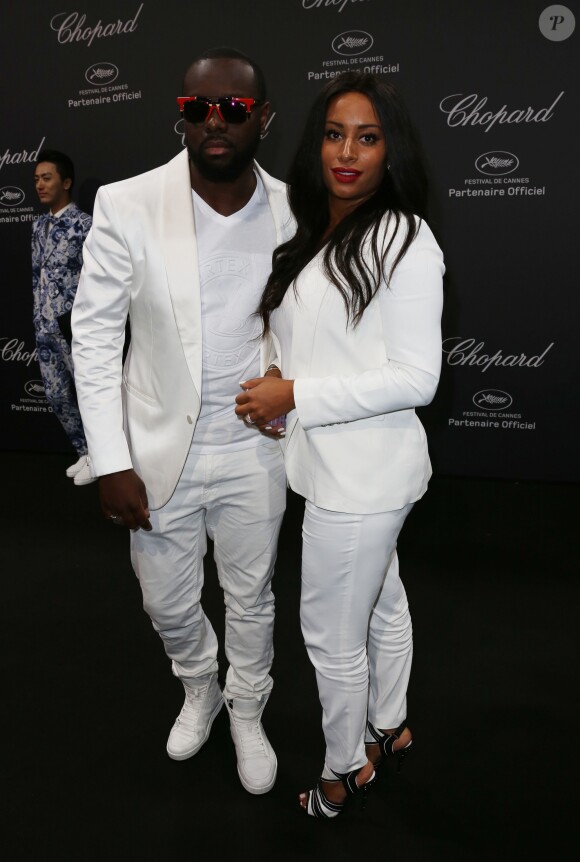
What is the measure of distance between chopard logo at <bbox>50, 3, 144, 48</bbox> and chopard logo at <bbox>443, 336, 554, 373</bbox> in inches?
97.5

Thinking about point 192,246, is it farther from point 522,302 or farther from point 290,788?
point 522,302

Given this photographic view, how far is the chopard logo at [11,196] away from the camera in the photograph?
4489 millimetres

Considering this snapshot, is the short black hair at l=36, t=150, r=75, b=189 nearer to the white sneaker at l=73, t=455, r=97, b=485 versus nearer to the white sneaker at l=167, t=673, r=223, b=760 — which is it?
the white sneaker at l=73, t=455, r=97, b=485

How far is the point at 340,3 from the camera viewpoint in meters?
3.81

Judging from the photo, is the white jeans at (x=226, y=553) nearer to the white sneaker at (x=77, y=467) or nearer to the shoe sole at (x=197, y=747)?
the shoe sole at (x=197, y=747)

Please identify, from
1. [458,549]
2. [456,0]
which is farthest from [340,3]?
[458,549]

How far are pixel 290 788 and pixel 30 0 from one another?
4.29 metres

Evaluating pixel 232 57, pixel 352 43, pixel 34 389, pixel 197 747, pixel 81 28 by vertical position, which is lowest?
pixel 197 747

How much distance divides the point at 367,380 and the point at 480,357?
2865 millimetres

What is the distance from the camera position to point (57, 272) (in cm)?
397

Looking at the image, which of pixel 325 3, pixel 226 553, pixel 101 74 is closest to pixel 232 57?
pixel 226 553

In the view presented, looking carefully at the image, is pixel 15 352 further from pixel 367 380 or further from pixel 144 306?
pixel 367 380

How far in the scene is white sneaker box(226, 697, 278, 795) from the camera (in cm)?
188

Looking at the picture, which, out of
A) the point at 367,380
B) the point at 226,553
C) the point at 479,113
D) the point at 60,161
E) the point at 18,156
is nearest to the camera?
the point at 367,380
